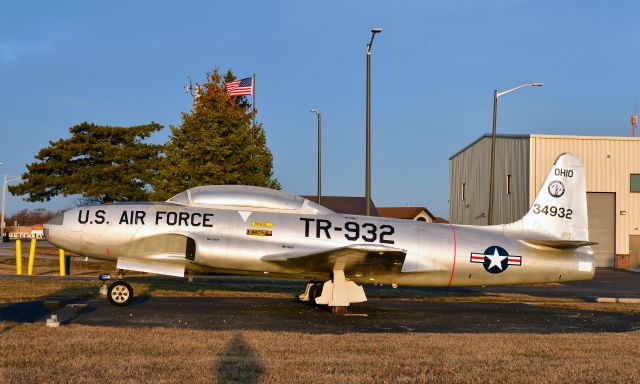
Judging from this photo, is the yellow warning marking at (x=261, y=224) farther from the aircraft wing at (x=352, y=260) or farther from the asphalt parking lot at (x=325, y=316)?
the asphalt parking lot at (x=325, y=316)

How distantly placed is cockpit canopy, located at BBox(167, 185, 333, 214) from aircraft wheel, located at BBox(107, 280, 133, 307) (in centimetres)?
234

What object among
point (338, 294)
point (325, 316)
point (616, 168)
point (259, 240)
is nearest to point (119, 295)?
point (259, 240)

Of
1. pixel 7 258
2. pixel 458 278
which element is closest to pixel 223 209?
pixel 458 278

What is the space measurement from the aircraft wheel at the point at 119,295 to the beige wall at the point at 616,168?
32.6 m

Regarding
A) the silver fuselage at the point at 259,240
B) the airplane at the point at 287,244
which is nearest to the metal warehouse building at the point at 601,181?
the airplane at the point at 287,244

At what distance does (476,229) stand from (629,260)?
30.6 m

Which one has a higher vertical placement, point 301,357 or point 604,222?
point 604,222

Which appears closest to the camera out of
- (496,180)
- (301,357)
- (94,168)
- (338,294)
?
(301,357)

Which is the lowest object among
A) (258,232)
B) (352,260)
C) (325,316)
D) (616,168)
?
(325,316)

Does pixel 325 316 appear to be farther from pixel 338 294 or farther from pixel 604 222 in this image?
pixel 604 222

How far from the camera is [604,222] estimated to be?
4291 cm

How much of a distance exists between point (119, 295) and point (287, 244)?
414 centimetres

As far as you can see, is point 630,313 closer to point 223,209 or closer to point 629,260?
point 223,209

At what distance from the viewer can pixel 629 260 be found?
4281 centimetres
